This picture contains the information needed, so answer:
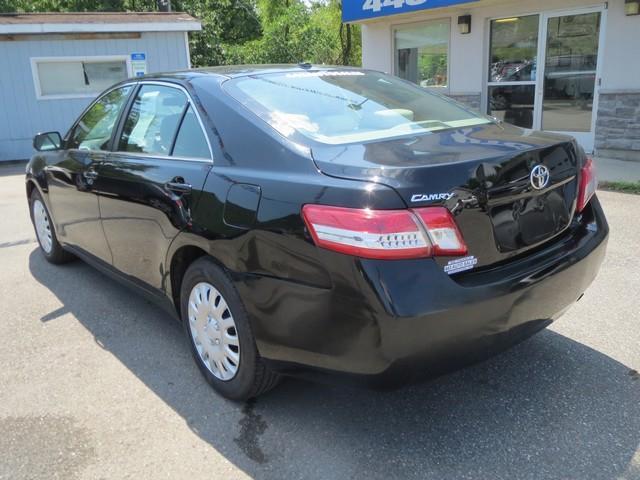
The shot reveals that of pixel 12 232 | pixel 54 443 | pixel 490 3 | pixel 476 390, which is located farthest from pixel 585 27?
pixel 54 443

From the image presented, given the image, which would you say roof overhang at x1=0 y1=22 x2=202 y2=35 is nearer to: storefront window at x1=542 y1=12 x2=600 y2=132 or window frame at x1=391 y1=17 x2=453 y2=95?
window frame at x1=391 y1=17 x2=453 y2=95

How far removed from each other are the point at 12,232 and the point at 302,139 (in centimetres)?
543

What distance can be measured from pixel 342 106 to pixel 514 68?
808cm

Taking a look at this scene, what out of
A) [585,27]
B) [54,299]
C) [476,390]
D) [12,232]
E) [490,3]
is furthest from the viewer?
[490,3]

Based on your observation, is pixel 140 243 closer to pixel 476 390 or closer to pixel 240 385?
pixel 240 385

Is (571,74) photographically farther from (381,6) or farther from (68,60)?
(68,60)

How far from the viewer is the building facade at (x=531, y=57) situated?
8562 mm

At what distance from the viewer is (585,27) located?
8930 millimetres

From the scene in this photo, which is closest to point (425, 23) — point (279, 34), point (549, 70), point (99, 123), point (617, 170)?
point (549, 70)

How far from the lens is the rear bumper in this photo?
6.97ft

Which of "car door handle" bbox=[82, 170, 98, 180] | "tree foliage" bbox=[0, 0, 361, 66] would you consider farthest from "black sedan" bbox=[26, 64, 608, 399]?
"tree foliage" bbox=[0, 0, 361, 66]

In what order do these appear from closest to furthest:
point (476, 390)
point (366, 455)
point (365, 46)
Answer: point (366, 455)
point (476, 390)
point (365, 46)

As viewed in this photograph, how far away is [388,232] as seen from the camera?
2.13m

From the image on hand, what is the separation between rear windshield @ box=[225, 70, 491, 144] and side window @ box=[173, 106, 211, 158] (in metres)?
0.25
